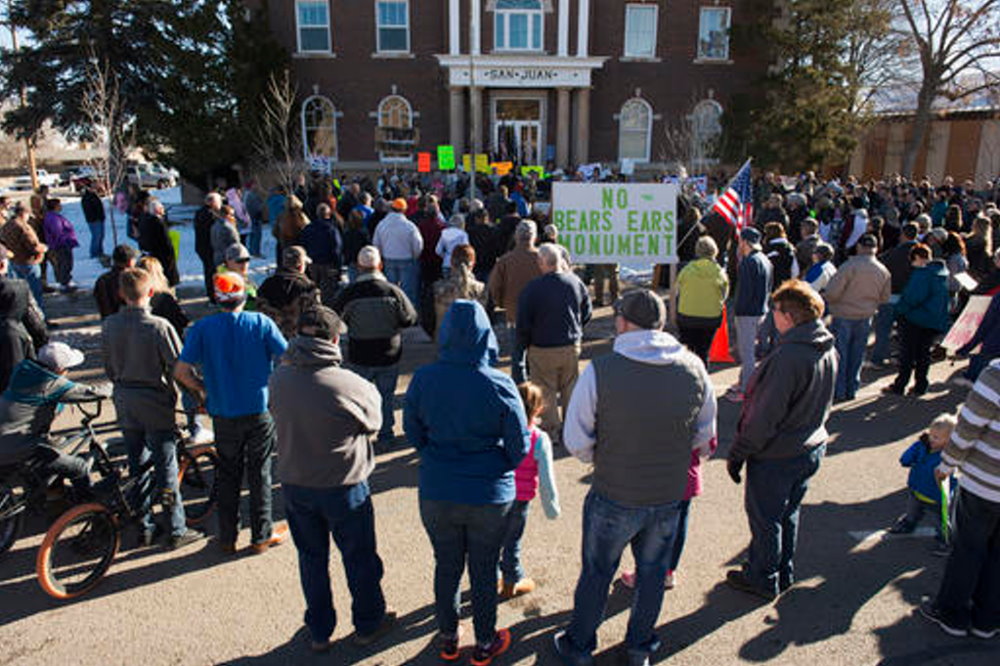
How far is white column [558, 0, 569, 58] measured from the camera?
2658cm

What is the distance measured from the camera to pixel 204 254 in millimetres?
11352

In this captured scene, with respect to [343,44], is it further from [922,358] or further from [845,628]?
[845,628]

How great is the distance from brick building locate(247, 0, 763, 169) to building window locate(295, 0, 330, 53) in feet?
0.12

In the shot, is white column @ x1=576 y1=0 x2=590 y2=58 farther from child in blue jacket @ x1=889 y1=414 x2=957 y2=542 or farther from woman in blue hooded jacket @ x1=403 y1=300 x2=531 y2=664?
woman in blue hooded jacket @ x1=403 y1=300 x2=531 y2=664

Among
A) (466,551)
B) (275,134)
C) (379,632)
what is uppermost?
(275,134)

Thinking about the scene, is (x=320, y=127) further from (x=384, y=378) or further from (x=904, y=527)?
(x=904, y=527)

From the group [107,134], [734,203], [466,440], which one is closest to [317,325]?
[466,440]

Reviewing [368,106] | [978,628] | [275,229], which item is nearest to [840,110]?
[368,106]

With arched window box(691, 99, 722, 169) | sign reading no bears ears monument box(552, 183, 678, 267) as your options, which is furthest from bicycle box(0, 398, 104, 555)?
arched window box(691, 99, 722, 169)

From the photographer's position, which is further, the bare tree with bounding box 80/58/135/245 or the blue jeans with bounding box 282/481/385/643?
the bare tree with bounding box 80/58/135/245

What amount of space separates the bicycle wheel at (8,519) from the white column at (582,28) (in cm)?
2564

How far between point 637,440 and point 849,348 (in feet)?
17.8

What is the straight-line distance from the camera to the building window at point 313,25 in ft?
86.3

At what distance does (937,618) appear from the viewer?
406cm
